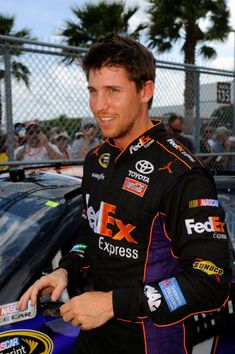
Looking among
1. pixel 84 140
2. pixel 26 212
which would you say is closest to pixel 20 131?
pixel 84 140

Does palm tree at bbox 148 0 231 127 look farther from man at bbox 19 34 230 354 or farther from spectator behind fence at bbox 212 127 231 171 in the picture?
man at bbox 19 34 230 354

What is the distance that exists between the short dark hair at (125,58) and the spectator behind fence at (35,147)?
106 inches

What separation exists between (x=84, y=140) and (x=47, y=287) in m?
3.27

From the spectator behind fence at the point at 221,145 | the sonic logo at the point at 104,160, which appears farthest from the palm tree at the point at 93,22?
the sonic logo at the point at 104,160

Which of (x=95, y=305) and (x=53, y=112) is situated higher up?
(x=53, y=112)

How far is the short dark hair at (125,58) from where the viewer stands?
1474 mm

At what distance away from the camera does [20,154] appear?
4.27 metres

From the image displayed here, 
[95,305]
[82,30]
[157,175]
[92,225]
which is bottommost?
[95,305]

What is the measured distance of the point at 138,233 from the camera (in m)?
1.41

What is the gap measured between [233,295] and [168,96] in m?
3.51

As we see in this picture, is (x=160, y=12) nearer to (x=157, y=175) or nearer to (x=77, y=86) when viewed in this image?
(x=77, y=86)

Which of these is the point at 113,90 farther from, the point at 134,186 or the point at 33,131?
the point at 33,131

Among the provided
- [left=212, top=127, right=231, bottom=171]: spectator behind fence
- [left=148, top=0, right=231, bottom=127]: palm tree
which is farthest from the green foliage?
[left=212, top=127, right=231, bottom=171]: spectator behind fence

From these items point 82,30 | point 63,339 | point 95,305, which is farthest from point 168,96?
point 82,30
